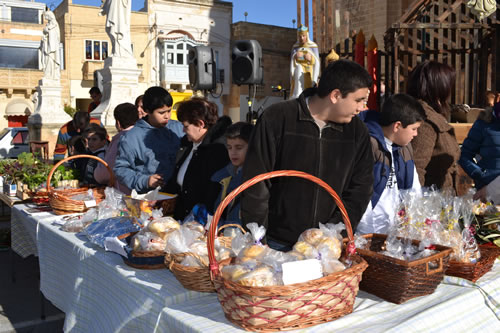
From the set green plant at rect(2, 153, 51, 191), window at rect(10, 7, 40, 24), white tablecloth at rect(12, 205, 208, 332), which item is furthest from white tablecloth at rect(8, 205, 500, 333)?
window at rect(10, 7, 40, 24)

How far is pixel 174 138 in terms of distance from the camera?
3602 mm

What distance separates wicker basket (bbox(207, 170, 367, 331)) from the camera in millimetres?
1355

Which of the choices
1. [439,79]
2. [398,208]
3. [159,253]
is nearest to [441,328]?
[398,208]

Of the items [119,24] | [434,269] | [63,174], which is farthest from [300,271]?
[119,24]

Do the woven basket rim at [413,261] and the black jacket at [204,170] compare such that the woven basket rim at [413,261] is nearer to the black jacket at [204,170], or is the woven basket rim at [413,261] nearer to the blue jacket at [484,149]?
the black jacket at [204,170]

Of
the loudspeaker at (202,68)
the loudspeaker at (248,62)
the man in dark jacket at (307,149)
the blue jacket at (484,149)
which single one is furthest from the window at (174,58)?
the man in dark jacket at (307,149)

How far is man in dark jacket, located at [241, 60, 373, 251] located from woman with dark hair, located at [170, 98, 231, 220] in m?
0.72

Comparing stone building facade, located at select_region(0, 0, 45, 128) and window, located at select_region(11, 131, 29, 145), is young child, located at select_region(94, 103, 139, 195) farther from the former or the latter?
stone building facade, located at select_region(0, 0, 45, 128)

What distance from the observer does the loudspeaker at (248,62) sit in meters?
7.44

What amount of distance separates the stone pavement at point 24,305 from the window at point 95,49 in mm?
23254

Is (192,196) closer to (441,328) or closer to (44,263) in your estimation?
(44,263)

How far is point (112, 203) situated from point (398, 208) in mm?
1648

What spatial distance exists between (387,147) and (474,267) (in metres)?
0.84

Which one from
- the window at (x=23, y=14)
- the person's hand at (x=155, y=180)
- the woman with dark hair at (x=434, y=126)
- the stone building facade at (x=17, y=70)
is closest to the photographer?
the woman with dark hair at (x=434, y=126)
